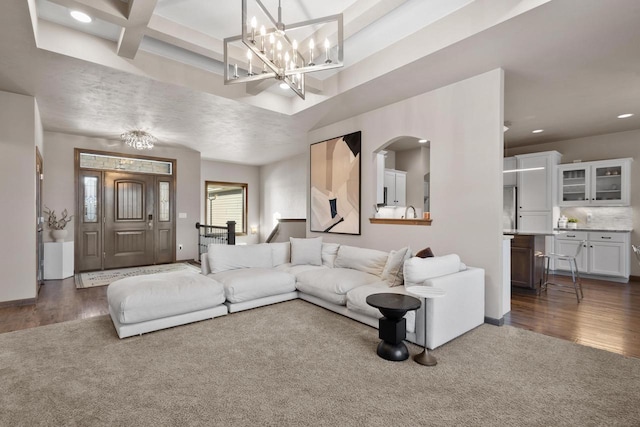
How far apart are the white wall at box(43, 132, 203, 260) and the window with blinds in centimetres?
147

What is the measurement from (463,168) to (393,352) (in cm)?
228

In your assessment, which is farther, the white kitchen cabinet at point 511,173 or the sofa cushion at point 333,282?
the white kitchen cabinet at point 511,173

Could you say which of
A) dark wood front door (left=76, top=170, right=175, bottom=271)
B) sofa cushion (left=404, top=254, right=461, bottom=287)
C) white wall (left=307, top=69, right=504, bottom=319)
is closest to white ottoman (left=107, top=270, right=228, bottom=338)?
sofa cushion (left=404, top=254, right=461, bottom=287)

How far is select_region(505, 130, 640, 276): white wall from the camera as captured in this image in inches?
222

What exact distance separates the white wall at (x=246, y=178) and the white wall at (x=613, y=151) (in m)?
7.71

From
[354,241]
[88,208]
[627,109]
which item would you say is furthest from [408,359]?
[88,208]

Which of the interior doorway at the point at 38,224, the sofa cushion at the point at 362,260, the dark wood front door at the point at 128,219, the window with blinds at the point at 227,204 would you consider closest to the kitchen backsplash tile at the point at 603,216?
the sofa cushion at the point at 362,260

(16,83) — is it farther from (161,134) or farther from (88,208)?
(88,208)

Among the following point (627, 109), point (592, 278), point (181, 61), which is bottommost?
point (592, 278)

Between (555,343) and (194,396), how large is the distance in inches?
120

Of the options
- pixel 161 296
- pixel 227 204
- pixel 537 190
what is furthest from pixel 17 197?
pixel 537 190

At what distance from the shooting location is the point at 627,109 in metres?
4.57

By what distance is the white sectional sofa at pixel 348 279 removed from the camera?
9.20 feet

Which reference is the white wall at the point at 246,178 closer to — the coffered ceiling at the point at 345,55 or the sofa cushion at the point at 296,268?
the coffered ceiling at the point at 345,55
